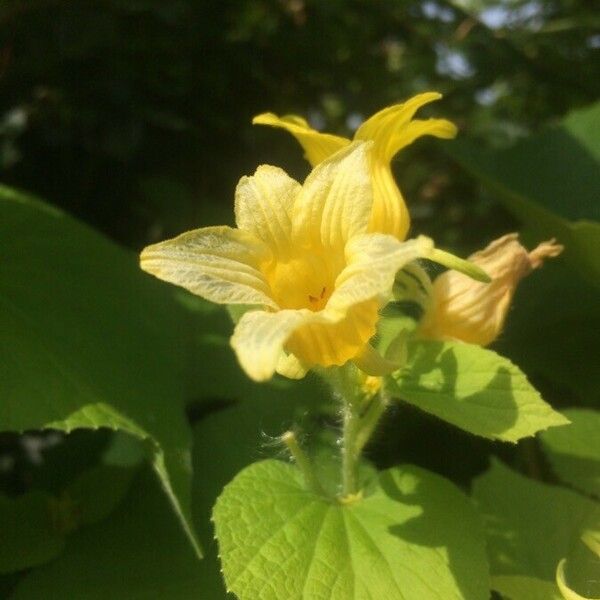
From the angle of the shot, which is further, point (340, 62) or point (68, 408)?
point (340, 62)

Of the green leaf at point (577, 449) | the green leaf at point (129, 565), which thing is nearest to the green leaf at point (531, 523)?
the green leaf at point (577, 449)

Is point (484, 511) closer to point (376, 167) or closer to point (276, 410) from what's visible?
point (276, 410)

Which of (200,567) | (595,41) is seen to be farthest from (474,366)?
(595,41)

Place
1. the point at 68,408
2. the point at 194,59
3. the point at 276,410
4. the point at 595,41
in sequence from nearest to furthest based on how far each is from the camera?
the point at 68,408 < the point at 276,410 < the point at 194,59 < the point at 595,41

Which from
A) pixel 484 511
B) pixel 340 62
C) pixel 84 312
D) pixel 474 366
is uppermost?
pixel 340 62

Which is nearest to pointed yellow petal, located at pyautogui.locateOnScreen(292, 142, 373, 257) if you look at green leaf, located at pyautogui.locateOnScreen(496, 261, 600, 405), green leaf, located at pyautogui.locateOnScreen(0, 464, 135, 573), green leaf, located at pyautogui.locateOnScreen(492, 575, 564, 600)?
green leaf, located at pyautogui.locateOnScreen(492, 575, 564, 600)

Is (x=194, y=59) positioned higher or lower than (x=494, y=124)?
higher

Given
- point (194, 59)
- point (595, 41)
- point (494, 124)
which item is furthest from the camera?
point (494, 124)
